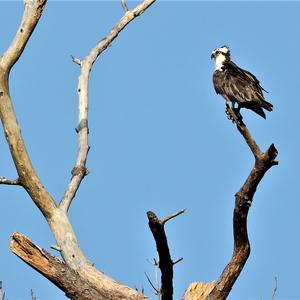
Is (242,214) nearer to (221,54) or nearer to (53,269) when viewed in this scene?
(53,269)

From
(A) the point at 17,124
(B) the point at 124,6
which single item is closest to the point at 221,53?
(B) the point at 124,6

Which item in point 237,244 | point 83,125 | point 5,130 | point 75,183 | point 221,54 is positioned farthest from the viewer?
point 221,54

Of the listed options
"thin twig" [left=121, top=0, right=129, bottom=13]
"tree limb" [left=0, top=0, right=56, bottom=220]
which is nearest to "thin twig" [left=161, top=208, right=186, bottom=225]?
"tree limb" [left=0, top=0, right=56, bottom=220]

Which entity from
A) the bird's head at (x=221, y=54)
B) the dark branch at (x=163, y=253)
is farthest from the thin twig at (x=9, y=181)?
the bird's head at (x=221, y=54)

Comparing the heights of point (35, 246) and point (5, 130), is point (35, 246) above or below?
below

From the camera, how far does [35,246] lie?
8.12m

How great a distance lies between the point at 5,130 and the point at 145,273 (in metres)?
2.74

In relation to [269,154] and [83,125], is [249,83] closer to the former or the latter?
[83,125]

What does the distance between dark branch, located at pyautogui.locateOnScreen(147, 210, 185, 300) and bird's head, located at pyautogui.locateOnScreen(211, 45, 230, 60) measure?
5674 millimetres

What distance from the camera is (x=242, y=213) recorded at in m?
7.82

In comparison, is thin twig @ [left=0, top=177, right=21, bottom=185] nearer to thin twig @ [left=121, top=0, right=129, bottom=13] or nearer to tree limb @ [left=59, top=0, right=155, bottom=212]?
tree limb @ [left=59, top=0, right=155, bottom=212]

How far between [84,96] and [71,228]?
2.31 metres

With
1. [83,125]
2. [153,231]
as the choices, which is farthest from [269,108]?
[153,231]

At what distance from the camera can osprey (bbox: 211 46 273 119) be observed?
34.2ft
